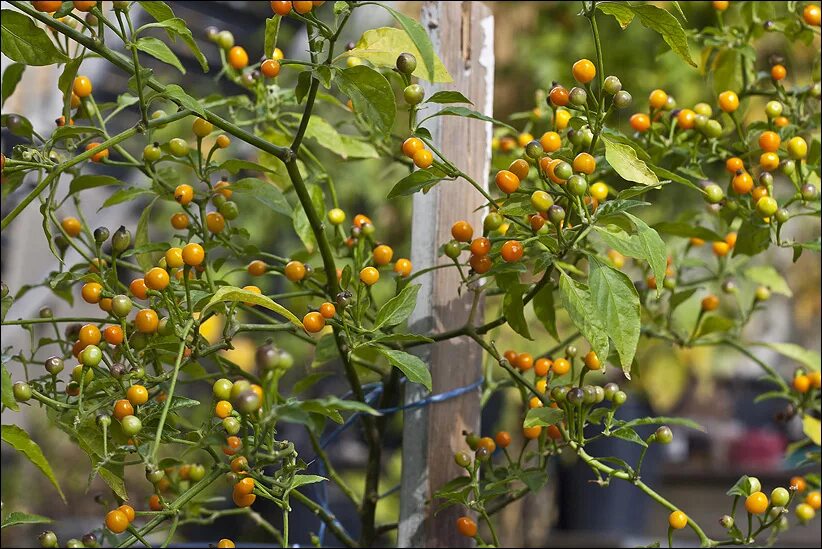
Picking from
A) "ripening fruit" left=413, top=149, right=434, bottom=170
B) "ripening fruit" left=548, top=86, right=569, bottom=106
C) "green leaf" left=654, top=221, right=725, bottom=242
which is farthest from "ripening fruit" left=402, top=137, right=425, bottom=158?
"green leaf" left=654, top=221, right=725, bottom=242

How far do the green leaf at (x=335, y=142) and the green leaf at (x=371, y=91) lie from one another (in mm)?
244

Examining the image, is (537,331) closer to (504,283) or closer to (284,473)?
(504,283)

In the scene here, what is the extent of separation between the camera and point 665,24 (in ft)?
2.23

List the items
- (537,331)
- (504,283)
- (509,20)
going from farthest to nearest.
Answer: (509,20), (537,331), (504,283)

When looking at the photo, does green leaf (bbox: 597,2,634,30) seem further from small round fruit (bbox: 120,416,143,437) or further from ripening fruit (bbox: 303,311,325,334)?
small round fruit (bbox: 120,416,143,437)

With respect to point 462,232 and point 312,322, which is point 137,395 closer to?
point 312,322

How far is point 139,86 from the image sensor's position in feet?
2.09

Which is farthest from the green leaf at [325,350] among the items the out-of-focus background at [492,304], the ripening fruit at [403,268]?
the out-of-focus background at [492,304]

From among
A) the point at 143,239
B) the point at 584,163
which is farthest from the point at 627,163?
the point at 143,239

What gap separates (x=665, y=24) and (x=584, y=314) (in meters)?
0.21

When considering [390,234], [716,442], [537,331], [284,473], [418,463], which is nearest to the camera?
[284,473]

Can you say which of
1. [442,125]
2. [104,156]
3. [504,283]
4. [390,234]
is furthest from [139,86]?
[390,234]

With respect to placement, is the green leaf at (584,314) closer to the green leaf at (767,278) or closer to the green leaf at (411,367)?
the green leaf at (411,367)

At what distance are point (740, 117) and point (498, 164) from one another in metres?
0.27
